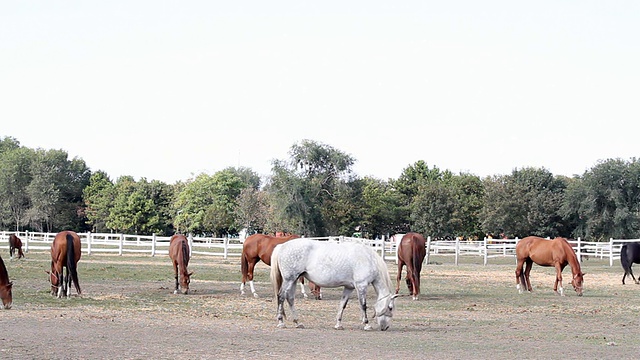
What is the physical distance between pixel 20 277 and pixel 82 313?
1174 cm

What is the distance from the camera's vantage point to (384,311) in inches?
572

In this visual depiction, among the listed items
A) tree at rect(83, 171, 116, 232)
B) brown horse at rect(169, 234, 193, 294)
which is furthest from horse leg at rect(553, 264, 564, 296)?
tree at rect(83, 171, 116, 232)

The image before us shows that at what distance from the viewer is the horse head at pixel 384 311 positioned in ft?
47.6

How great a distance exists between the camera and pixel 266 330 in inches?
562

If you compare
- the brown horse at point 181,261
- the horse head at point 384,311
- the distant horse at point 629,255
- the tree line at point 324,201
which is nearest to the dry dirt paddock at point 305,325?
the horse head at point 384,311

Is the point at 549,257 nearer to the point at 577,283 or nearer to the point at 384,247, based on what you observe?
the point at 577,283

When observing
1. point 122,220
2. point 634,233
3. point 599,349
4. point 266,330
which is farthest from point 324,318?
point 122,220

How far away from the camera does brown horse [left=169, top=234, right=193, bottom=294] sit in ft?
71.8

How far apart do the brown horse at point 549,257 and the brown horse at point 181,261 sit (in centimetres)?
982

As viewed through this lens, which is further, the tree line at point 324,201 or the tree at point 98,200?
the tree at point 98,200

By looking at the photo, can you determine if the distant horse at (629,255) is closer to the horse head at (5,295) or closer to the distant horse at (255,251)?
the distant horse at (255,251)

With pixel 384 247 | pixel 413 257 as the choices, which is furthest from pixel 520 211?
pixel 413 257

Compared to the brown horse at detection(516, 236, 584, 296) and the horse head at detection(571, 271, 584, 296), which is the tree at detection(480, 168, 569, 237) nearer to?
the brown horse at detection(516, 236, 584, 296)

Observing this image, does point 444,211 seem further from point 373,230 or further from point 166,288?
point 166,288
